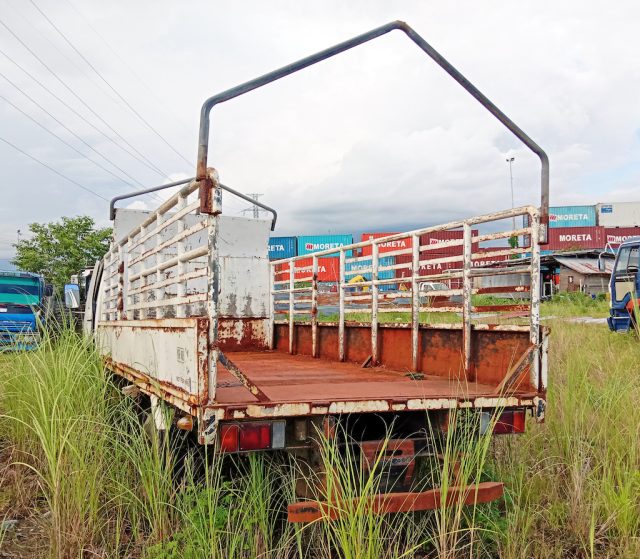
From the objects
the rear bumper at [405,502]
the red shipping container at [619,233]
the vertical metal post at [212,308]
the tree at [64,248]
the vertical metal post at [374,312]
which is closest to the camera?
the rear bumper at [405,502]

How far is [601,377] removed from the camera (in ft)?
22.4

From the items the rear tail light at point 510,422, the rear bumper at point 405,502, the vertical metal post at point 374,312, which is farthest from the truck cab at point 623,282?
the rear bumper at point 405,502

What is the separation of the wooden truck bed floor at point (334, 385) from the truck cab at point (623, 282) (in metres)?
7.69

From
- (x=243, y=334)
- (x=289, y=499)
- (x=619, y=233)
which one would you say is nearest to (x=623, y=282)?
(x=243, y=334)

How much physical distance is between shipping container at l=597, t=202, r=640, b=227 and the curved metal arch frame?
70805 mm

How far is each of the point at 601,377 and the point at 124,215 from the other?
6.38 metres

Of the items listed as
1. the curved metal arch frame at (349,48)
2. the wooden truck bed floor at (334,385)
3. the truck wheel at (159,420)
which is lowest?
the truck wheel at (159,420)

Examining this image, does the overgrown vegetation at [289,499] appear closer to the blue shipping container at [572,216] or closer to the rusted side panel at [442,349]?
the rusted side panel at [442,349]

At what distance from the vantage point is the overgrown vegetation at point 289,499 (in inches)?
124

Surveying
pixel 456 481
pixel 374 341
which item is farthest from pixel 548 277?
pixel 456 481

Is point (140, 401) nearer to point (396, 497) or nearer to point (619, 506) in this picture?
point (396, 497)

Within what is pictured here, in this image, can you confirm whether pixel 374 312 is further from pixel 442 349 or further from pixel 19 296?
pixel 19 296

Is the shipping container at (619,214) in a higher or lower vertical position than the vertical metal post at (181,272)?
higher

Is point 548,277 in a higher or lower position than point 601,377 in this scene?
higher
